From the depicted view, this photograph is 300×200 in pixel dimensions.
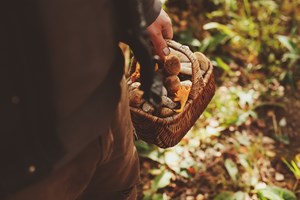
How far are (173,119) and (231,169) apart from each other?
2.30ft

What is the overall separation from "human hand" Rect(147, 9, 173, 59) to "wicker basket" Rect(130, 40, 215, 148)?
27cm

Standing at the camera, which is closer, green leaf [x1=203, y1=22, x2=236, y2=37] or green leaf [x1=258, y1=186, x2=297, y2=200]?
green leaf [x1=258, y1=186, x2=297, y2=200]

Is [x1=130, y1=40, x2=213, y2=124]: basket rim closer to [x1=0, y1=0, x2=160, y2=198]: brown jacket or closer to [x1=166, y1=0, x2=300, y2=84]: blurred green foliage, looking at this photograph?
[x1=0, y1=0, x2=160, y2=198]: brown jacket

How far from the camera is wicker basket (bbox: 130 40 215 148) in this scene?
166cm

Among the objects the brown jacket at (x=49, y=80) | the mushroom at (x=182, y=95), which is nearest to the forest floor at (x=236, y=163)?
the mushroom at (x=182, y=95)

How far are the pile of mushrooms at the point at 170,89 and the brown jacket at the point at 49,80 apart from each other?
2.44 ft

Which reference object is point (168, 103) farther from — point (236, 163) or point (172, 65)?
point (236, 163)

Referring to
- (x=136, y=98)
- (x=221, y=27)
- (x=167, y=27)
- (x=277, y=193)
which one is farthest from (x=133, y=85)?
(x=221, y=27)

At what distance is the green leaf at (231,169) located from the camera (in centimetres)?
219

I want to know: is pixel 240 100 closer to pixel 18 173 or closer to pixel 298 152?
pixel 298 152

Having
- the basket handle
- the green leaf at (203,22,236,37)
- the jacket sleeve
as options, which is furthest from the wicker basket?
the green leaf at (203,22,236,37)

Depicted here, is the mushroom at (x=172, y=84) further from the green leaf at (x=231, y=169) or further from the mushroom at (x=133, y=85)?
the green leaf at (x=231, y=169)

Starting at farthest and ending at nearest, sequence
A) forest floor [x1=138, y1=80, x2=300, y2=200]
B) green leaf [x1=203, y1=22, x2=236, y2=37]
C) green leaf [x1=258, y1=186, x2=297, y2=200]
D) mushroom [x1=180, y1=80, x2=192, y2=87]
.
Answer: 1. green leaf [x1=203, y1=22, x2=236, y2=37]
2. forest floor [x1=138, y1=80, x2=300, y2=200]
3. green leaf [x1=258, y1=186, x2=297, y2=200]
4. mushroom [x1=180, y1=80, x2=192, y2=87]

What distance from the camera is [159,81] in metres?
1.09
